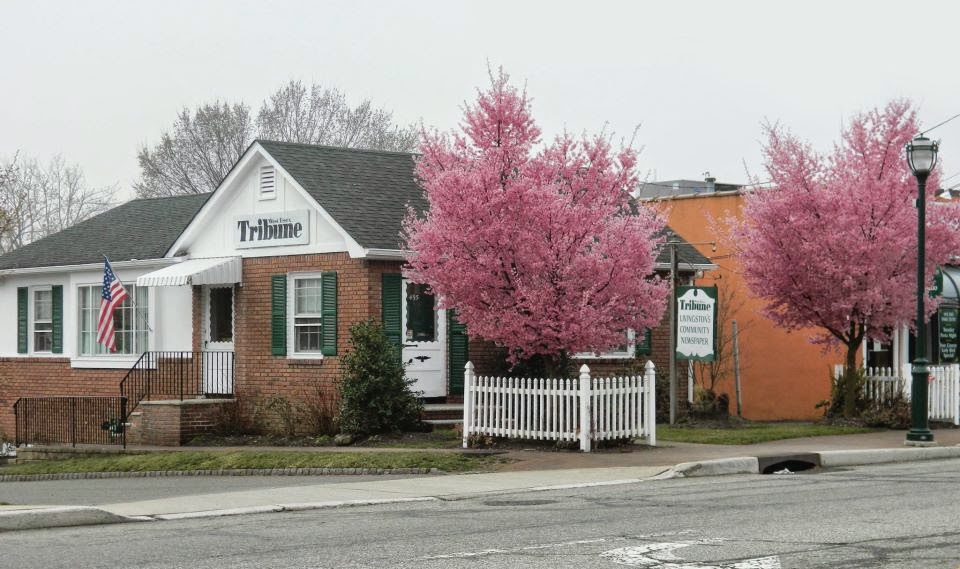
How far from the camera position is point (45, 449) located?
2511cm

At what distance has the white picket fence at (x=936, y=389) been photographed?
23938 mm

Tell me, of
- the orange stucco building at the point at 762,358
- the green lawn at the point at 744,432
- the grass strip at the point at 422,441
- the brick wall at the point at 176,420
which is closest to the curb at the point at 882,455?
the green lawn at the point at 744,432

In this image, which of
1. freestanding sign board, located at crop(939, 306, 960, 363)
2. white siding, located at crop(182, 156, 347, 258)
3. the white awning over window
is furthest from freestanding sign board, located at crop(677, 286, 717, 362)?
the white awning over window

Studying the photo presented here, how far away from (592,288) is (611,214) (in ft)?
5.11

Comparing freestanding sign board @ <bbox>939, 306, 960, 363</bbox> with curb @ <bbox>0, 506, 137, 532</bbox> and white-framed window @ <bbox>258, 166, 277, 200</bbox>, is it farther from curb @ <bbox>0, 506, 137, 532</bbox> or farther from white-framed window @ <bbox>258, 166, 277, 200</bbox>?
curb @ <bbox>0, 506, 137, 532</bbox>

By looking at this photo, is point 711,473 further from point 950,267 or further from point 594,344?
point 950,267

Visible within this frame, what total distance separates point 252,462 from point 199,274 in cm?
584

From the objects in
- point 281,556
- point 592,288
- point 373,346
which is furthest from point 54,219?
point 281,556

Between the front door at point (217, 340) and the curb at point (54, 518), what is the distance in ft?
40.0

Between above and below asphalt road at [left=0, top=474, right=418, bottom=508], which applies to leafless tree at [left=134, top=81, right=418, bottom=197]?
above

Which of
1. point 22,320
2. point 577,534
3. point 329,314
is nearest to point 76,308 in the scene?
point 22,320

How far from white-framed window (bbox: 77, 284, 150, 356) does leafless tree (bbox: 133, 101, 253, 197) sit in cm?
2760

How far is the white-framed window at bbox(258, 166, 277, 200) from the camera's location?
82.1ft

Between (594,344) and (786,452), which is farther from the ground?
(594,344)
